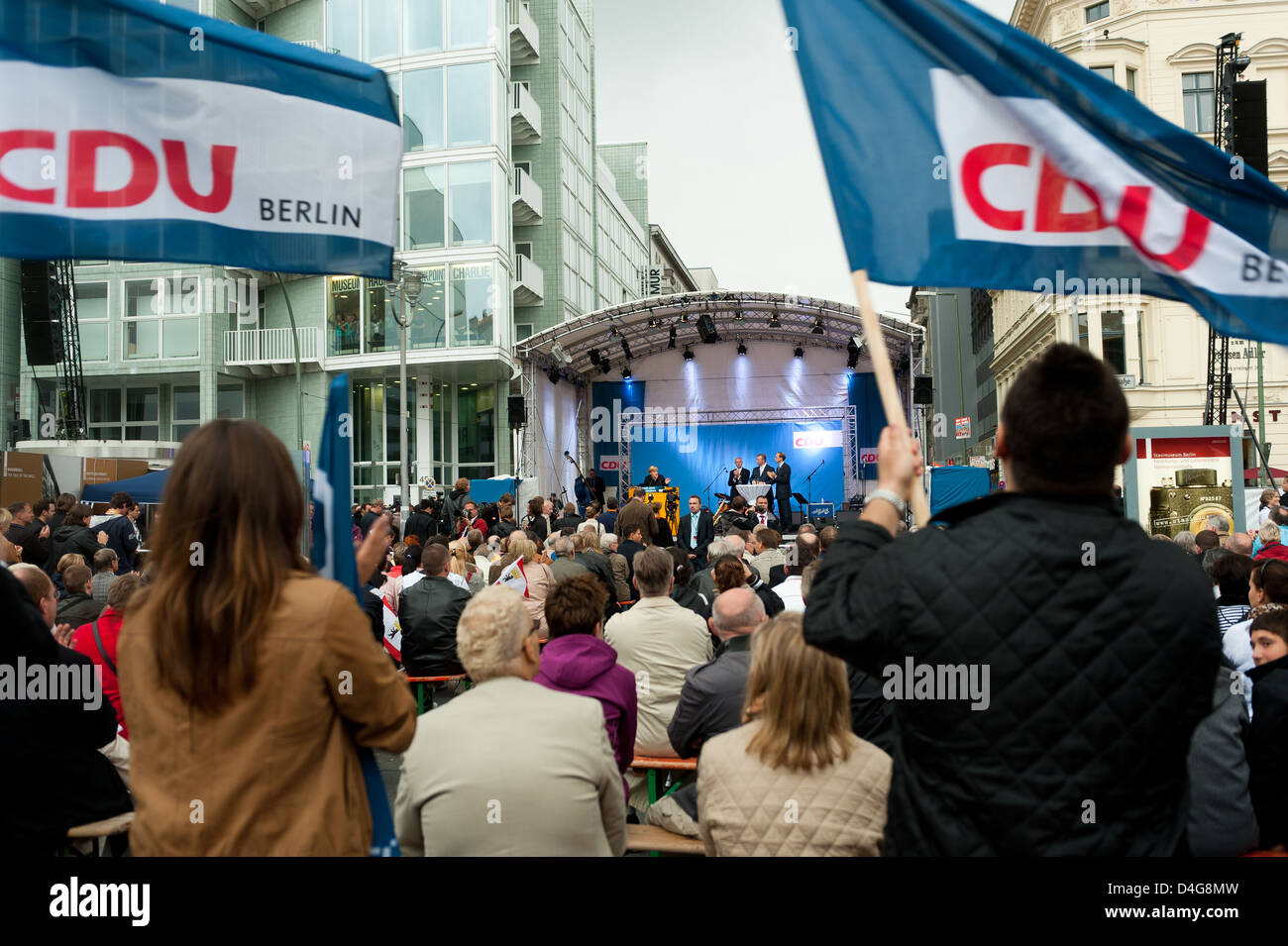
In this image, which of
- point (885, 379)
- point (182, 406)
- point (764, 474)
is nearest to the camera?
point (885, 379)

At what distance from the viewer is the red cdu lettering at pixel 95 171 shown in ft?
12.5

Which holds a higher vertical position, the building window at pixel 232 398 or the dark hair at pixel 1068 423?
the building window at pixel 232 398

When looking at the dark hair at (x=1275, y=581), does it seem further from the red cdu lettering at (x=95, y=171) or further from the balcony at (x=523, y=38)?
the balcony at (x=523, y=38)

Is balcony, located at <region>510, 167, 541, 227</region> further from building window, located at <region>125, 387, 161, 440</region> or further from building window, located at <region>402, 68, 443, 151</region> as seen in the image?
building window, located at <region>125, 387, 161, 440</region>

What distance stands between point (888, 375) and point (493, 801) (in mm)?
1581

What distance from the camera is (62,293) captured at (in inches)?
908

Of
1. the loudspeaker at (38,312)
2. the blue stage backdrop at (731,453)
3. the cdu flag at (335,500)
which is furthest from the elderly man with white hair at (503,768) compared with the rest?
the blue stage backdrop at (731,453)

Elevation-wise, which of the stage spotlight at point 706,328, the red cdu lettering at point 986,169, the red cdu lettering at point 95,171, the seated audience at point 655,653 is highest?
the stage spotlight at point 706,328

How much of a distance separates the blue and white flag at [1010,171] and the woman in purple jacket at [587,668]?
7.09 feet

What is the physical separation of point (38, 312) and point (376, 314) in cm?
877

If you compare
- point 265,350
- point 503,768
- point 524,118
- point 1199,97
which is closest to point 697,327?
point 524,118

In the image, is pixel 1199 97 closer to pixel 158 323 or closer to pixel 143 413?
pixel 158 323

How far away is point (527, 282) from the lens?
31.0 metres

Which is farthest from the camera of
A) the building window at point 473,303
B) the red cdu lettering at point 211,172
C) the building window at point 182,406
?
the building window at point 182,406
